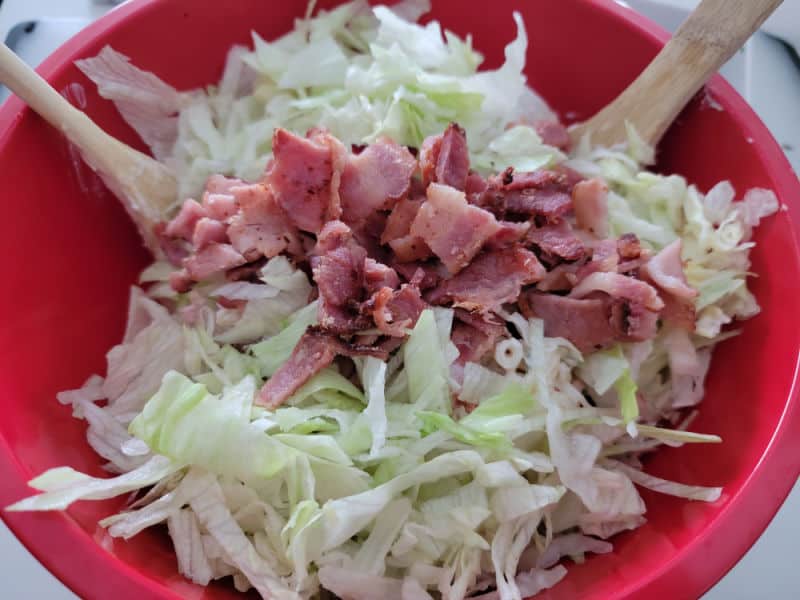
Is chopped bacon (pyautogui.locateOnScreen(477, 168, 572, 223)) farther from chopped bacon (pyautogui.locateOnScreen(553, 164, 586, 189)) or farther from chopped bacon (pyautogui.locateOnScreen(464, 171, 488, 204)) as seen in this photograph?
chopped bacon (pyautogui.locateOnScreen(553, 164, 586, 189))

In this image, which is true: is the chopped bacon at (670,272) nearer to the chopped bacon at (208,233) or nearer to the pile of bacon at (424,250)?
the pile of bacon at (424,250)

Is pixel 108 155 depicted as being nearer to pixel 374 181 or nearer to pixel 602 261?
pixel 374 181

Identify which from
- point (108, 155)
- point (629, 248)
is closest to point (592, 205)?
point (629, 248)

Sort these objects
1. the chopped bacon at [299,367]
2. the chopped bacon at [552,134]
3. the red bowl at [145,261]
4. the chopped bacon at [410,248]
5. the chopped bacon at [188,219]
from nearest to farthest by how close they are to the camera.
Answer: the red bowl at [145,261], the chopped bacon at [299,367], the chopped bacon at [410,248], the chopped bacon at [188,219], the chopped bacon at [552,134]

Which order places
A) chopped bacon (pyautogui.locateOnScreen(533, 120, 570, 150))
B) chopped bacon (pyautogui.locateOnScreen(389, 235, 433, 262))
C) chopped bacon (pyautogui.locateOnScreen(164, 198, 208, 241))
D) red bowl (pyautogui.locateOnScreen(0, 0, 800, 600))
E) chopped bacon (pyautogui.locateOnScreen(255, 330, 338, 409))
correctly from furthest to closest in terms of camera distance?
chopped bacon (pyautogui.locateOnScreen(533, 120, 570, 150))
chopped bacon (pyautogui.locateOnScreen(164, 198, 208, 241))
chopped bacon (pyautogui.locateOnScreen(389, 235, 433, 262))
chopped bacon (pyautogui.locateOnScreen(255, 330, 338, 409))
red bowl (pyautogui.locateOnScreen(0, 0, 800, 600))

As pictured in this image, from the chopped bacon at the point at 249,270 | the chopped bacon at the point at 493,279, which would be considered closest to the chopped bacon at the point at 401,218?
the chopped bacon at the point at 493,279

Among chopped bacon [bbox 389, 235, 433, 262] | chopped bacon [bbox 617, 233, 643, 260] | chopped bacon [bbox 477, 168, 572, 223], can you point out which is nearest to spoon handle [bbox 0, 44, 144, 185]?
chopped bacon [bbox 389, 235, 433, 262]

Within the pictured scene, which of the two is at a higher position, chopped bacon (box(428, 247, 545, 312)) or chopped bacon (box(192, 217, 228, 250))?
chopped bacon (box(428, 247, 545, 312))
